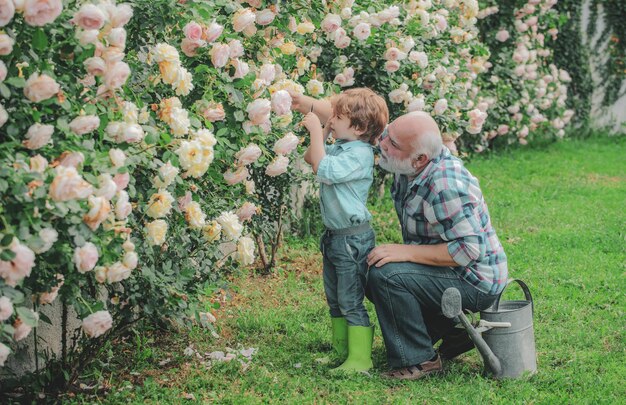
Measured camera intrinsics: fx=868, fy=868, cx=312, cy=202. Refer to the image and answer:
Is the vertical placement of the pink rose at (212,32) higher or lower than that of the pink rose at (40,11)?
lower

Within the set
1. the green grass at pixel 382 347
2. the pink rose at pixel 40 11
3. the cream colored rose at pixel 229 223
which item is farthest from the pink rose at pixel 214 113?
the green grass at pixel 382 347

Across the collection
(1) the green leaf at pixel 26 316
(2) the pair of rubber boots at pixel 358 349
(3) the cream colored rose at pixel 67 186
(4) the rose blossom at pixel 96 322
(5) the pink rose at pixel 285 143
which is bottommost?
(2) the pair of rubber boots at pixel 358 349

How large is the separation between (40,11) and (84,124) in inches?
15.1

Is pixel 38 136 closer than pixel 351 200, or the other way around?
pixel 38 136

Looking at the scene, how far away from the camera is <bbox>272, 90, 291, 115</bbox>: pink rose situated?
3449mm

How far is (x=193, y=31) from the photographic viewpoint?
3074 millimetres

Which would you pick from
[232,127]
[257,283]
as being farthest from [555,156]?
[232,127]

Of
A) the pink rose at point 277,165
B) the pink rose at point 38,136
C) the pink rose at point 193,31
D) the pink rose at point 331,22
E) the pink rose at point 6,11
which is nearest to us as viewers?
the pink rose at point 6,11

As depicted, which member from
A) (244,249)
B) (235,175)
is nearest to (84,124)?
(235,175)

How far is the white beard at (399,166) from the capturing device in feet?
11.4

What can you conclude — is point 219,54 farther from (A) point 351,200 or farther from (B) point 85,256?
(B) point 85,256

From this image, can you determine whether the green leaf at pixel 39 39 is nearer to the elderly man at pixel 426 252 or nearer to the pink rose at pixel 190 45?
the pink rose at pixel 190 45

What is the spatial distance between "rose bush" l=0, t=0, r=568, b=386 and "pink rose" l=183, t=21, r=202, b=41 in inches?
0.4

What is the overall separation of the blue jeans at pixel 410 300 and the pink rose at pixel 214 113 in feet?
2.89
